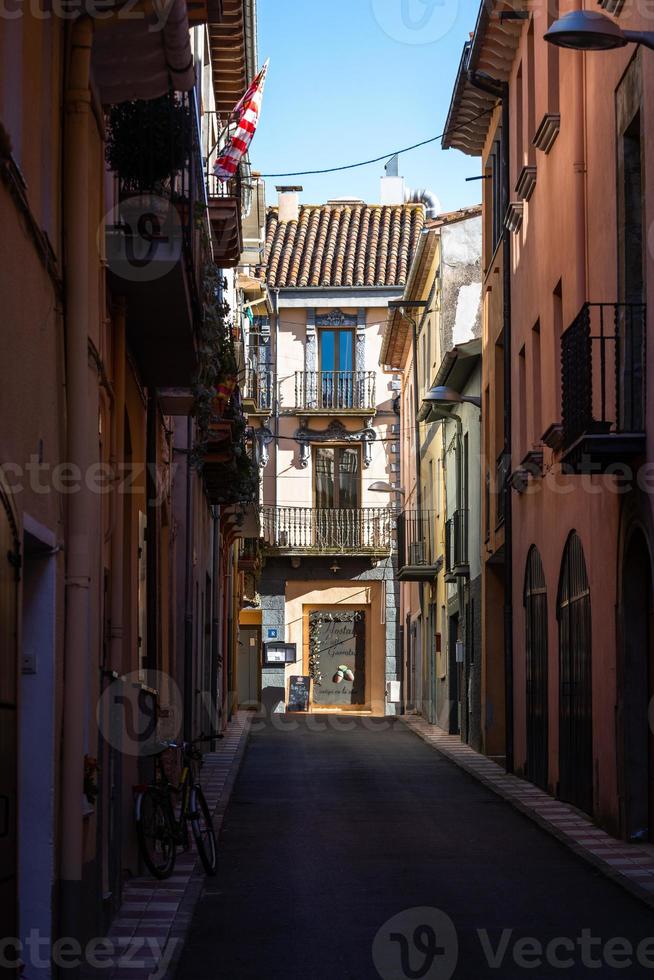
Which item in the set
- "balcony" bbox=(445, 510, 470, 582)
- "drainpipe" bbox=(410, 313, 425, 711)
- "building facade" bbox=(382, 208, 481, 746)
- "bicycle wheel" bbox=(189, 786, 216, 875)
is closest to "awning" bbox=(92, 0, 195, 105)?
"bicycle wheel" bbox=(189, 786, 216, 875)

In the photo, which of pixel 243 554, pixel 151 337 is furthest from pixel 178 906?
pixel 243 554

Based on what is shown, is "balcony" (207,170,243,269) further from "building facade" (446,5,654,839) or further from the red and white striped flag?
"building facade" (446,5,654,839)

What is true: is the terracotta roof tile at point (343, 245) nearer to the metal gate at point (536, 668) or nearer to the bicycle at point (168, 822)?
the metal gate at point (536, 668)

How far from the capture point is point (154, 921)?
10.5m

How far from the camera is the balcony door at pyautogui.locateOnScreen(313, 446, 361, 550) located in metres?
48.0

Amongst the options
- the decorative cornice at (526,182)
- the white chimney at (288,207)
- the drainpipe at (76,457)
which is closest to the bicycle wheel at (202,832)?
the drainpipe at (76,457)

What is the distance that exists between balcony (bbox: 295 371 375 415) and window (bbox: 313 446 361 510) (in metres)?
1.36

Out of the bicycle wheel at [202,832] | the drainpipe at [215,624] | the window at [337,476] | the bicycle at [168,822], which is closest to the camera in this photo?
the bicycle at [168,822]

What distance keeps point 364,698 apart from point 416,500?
29.3 ft

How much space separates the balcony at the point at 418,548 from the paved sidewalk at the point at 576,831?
37.6 feet

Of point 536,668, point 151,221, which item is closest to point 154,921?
point 151,221

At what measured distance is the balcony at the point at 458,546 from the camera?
98.6 ft

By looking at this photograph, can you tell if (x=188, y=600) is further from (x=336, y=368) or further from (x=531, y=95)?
(x=336, y=368)

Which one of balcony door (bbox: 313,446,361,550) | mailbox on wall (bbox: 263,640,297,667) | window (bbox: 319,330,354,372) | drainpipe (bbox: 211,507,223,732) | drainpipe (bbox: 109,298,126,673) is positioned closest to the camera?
drainpipe (bbox: 109,298,126,673)
